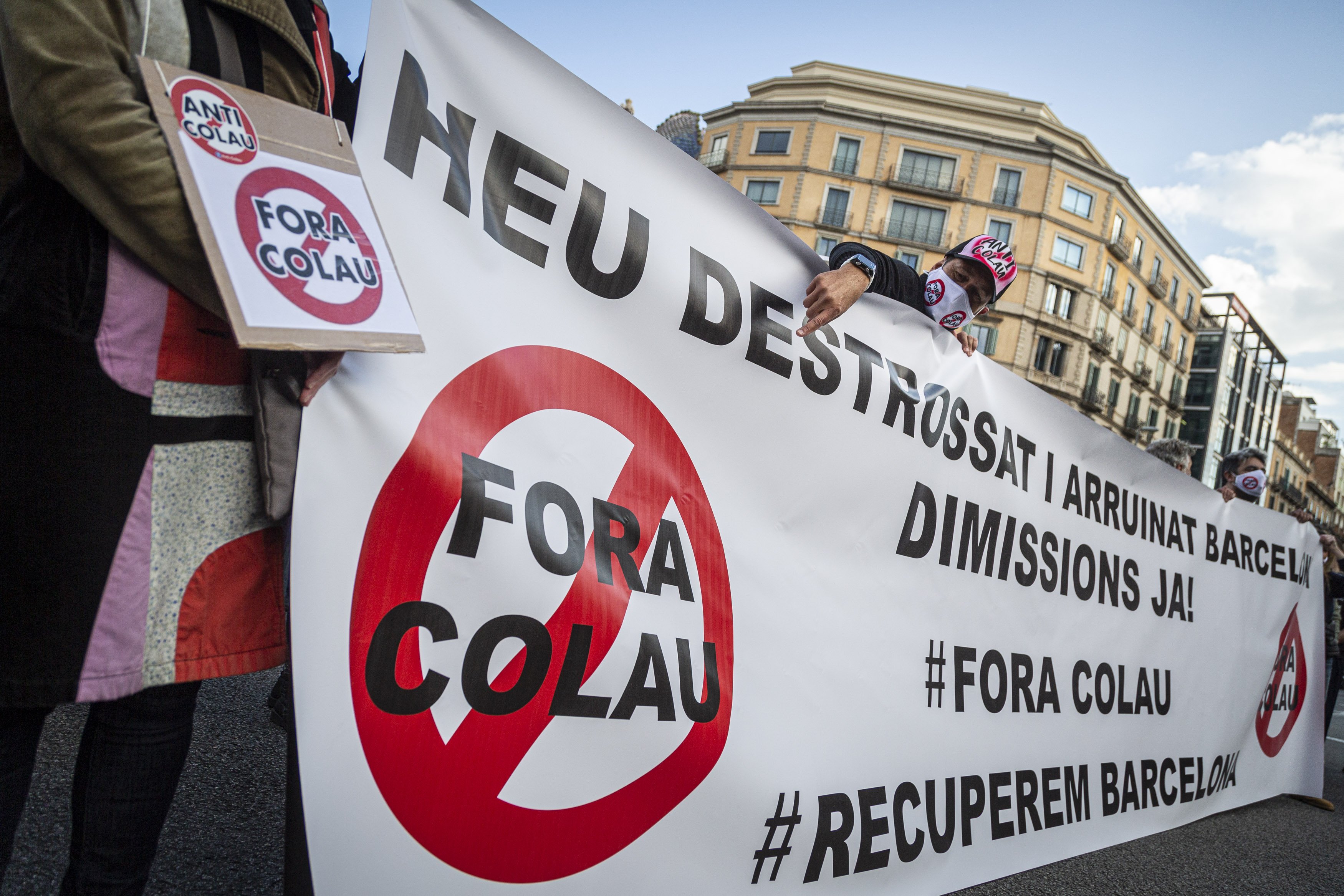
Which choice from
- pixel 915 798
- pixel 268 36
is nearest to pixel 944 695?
pixel 915 798

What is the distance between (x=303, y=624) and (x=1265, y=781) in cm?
434

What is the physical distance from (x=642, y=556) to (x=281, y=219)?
32.6 inches

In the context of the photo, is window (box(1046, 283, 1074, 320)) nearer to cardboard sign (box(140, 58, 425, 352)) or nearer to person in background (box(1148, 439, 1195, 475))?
person in background (box(1148, 439, 1195, 475))

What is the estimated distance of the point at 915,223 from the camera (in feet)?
115

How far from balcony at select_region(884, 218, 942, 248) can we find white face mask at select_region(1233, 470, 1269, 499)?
3242cm

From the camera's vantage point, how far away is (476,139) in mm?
1396

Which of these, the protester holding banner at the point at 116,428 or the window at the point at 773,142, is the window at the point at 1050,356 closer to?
the window at the point at 773,142

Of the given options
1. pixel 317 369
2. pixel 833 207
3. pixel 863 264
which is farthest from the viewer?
pixel 833 207

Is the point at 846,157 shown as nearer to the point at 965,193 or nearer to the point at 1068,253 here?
the point at 965,193

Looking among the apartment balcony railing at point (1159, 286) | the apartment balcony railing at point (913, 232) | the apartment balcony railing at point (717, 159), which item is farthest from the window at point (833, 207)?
the apartment balcony railing at point (1159, 286)

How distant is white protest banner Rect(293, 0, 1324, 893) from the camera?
1199mm

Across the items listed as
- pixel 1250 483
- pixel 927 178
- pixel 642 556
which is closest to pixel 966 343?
pixel 642 556

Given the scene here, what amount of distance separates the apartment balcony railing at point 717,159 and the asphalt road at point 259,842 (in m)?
35.9

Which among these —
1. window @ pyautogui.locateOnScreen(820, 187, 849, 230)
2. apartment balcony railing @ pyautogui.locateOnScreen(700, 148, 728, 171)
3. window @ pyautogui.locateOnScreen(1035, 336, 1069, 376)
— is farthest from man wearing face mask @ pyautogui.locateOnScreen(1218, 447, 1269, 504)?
apartment balcony railing @ pyautogui.locateOnScreen(700, 148, 728, 171)
